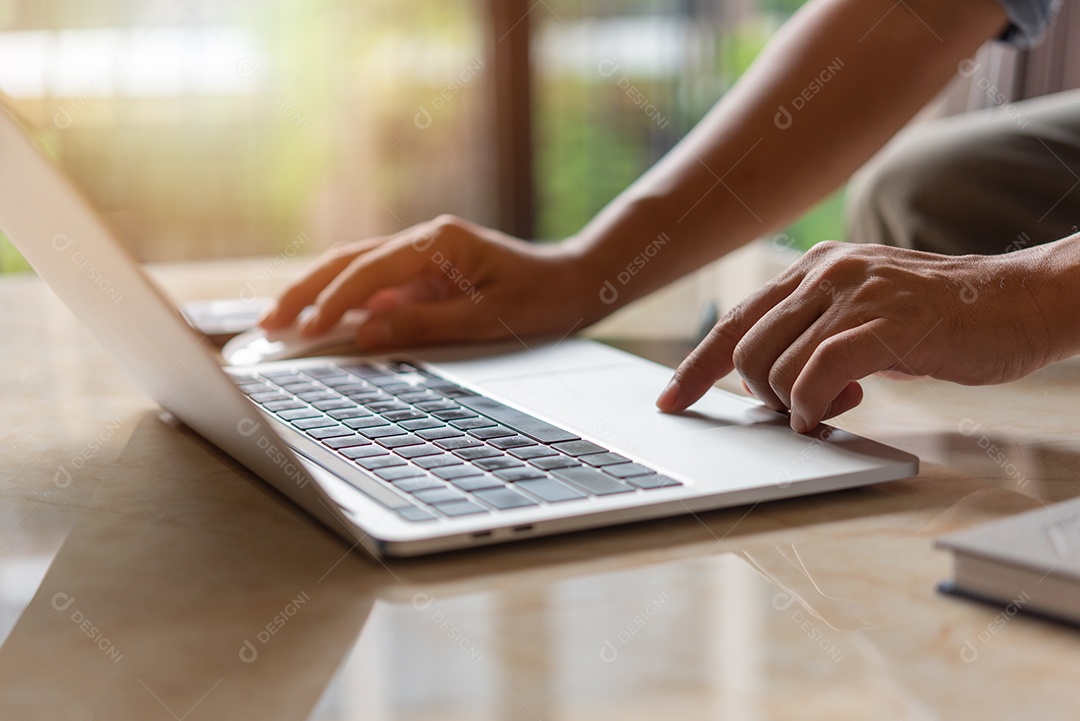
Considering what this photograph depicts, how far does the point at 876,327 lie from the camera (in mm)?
700

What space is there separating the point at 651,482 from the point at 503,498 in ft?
0.28

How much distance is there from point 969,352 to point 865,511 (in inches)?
6.7

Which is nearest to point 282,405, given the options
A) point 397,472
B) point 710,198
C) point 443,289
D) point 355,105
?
point 397,472

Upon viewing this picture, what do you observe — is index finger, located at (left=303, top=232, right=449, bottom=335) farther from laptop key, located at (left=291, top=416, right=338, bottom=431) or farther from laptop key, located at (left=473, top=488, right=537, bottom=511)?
laptop key, located at (left=473, top=488, right=537, bottom=511)

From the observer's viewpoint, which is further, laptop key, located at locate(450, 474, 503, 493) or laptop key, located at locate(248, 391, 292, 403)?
laptop key, located at locate(248, 391, 292, 403)

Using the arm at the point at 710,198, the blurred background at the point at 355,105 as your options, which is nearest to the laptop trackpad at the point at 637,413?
the arm at the point at 710,198

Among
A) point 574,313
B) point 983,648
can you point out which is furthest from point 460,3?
point 983,648

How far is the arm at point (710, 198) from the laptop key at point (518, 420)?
0.28 metres

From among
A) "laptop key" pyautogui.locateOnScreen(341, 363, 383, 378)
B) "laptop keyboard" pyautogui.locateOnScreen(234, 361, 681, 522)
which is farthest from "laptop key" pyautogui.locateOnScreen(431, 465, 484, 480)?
"laptop key" pyautogui.locateOnScreen(341, 363, 383, 378)

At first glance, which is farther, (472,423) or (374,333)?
(374,333)

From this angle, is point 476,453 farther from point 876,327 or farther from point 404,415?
point 876,327

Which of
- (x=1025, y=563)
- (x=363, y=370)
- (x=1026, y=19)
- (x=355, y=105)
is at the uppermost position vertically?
(x=1026, y=19)

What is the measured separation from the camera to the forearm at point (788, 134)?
1.18 metres

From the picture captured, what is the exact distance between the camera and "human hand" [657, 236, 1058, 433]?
27.6 inches
